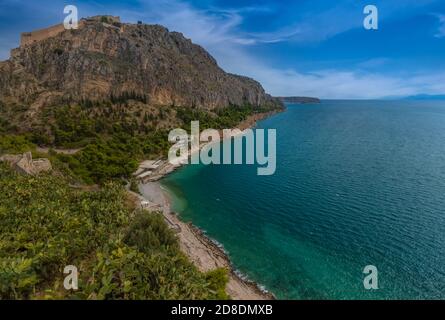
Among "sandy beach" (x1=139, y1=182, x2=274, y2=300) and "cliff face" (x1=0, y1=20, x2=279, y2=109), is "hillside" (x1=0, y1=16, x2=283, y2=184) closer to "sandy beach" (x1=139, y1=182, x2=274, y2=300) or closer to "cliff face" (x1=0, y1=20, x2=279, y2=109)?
"cliff face" (x1=0, y1=20, x2=279, y2=109)

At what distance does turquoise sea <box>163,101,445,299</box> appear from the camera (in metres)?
26.7

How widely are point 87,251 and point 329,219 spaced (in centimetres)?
2902

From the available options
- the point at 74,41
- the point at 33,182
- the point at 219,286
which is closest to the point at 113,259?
the point at 219,286

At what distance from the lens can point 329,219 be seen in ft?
122

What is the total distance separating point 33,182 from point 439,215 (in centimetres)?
4951

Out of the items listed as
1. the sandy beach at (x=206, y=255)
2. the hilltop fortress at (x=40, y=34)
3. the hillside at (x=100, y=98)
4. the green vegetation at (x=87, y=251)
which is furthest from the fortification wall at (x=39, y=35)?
the green vegetation at (x=87, y=251)

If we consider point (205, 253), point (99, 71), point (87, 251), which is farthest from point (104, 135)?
point (87, 251)

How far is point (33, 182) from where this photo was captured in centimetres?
3138

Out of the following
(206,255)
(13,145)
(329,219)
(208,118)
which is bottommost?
(206,255)

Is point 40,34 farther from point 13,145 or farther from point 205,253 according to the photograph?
point 205,253

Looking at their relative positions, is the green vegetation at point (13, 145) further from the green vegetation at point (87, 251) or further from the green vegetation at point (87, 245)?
the green vegetation at point (87, 251)

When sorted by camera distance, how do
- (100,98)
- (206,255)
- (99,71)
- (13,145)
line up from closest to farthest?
1. (206,255)
2. (13,145)
3. (100,98)
4. (99,71)

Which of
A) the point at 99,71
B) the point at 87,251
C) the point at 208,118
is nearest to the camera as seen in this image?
the point at 87,251

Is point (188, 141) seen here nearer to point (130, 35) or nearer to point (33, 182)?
point (33, 182)
